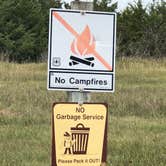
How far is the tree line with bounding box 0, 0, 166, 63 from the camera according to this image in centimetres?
3669

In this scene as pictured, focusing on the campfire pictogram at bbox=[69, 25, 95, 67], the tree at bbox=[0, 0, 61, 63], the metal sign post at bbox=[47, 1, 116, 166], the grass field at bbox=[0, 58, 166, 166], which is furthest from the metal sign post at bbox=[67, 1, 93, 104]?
the tree at bbox=[0, 0, 61, 63]

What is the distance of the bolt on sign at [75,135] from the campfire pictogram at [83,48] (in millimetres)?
333

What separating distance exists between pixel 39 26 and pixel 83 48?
Answer: 41551 millimetres

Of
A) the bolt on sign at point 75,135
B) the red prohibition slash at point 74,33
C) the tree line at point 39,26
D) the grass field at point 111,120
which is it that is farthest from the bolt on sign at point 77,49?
the tree line at point 39,26

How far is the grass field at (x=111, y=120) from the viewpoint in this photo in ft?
21.4

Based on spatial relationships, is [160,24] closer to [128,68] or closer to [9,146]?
[128,68]

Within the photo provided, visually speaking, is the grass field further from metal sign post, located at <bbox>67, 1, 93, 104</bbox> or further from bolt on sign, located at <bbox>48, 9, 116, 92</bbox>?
bolt on sign, located at <bbox>48, 9, 116, 92</bbox>

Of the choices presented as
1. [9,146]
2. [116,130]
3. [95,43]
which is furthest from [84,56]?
[116,130]

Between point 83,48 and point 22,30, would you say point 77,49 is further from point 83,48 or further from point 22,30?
point 22,30

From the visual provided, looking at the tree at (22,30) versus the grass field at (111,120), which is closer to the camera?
the grass field at (111,120)

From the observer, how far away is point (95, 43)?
4047 mm

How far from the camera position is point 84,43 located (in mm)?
4023

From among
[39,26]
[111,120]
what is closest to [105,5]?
[39,26]

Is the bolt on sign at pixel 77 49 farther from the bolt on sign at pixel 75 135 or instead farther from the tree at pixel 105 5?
the tree at pixel 105 5
